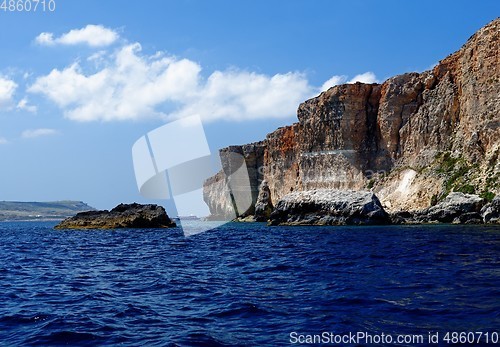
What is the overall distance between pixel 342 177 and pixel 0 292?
301 feet

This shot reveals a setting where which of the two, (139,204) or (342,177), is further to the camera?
(342,177)

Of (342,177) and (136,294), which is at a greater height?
(342,177)

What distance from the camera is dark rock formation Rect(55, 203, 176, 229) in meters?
78.8

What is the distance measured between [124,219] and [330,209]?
108 ft

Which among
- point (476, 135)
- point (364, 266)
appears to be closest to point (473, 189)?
point (476, 135)

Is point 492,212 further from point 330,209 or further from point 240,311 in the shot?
A: point 240,311

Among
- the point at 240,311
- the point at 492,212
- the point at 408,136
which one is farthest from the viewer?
the point at 408,136

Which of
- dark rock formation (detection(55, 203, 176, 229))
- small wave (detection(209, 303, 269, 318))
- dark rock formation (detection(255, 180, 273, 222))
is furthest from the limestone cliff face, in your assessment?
small wave (detection(209, 303, 269, 318))

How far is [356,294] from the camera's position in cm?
1422

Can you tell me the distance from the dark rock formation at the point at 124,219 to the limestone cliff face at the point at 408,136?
39.2 metres

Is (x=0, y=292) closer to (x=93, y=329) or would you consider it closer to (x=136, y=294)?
(x=136, y=294)

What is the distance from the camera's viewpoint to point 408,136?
310 ft

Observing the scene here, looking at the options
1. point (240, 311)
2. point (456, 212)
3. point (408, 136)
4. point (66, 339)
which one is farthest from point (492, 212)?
point (66, 339)

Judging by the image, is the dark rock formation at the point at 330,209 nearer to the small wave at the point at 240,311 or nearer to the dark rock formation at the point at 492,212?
the dark rock formation at the point at 492,212
